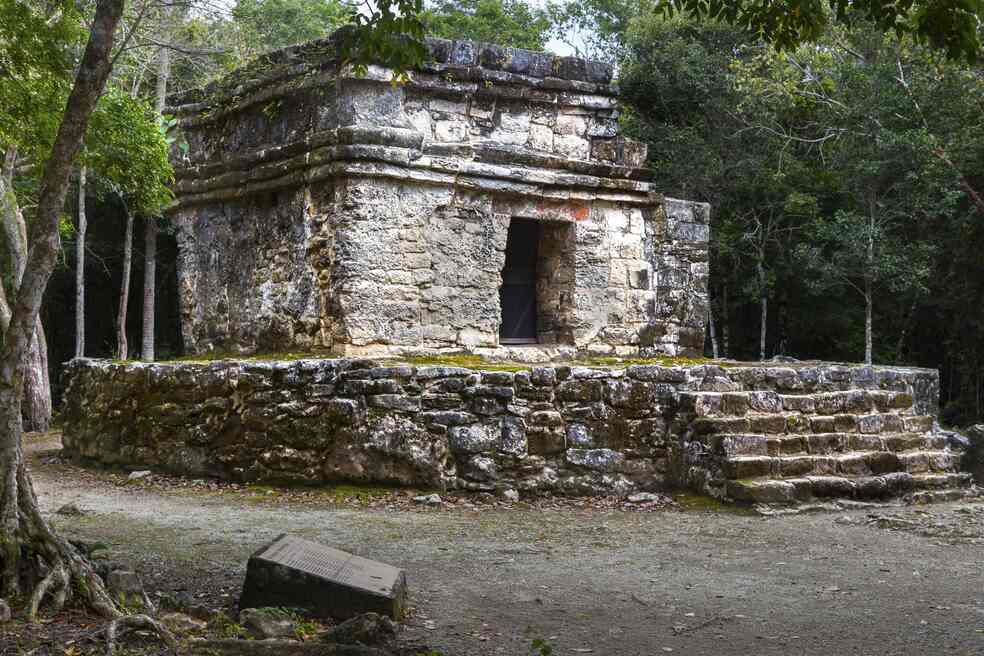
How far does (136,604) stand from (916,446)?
7.30 meters

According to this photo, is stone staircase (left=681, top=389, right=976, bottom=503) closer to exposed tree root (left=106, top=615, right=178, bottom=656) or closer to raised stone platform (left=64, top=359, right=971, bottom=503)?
raised stone platform (left=64, top=359, right=971, bottom=503)

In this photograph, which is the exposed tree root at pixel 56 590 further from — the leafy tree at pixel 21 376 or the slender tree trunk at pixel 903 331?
the slender tree trunk at pixel 903 331

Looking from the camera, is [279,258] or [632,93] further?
[632,93]

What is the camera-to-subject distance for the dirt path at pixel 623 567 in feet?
15.7

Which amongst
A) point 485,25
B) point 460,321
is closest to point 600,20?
point 485,25

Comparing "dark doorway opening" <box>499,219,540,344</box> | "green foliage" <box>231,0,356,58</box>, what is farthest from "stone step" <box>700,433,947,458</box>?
"green foliage" <box>231,0,356,58</box>

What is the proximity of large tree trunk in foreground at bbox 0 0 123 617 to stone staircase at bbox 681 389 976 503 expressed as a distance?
5243mm

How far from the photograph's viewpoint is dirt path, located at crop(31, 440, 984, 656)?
15.7 ft

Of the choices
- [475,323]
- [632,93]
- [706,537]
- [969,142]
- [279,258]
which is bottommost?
[706,537]

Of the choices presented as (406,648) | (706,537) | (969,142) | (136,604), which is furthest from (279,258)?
(969,142)

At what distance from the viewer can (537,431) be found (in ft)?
28.1

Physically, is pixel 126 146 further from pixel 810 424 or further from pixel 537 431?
pixel 810 424

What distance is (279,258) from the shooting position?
10.6 m

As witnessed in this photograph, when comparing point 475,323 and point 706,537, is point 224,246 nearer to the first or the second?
point 475,323
